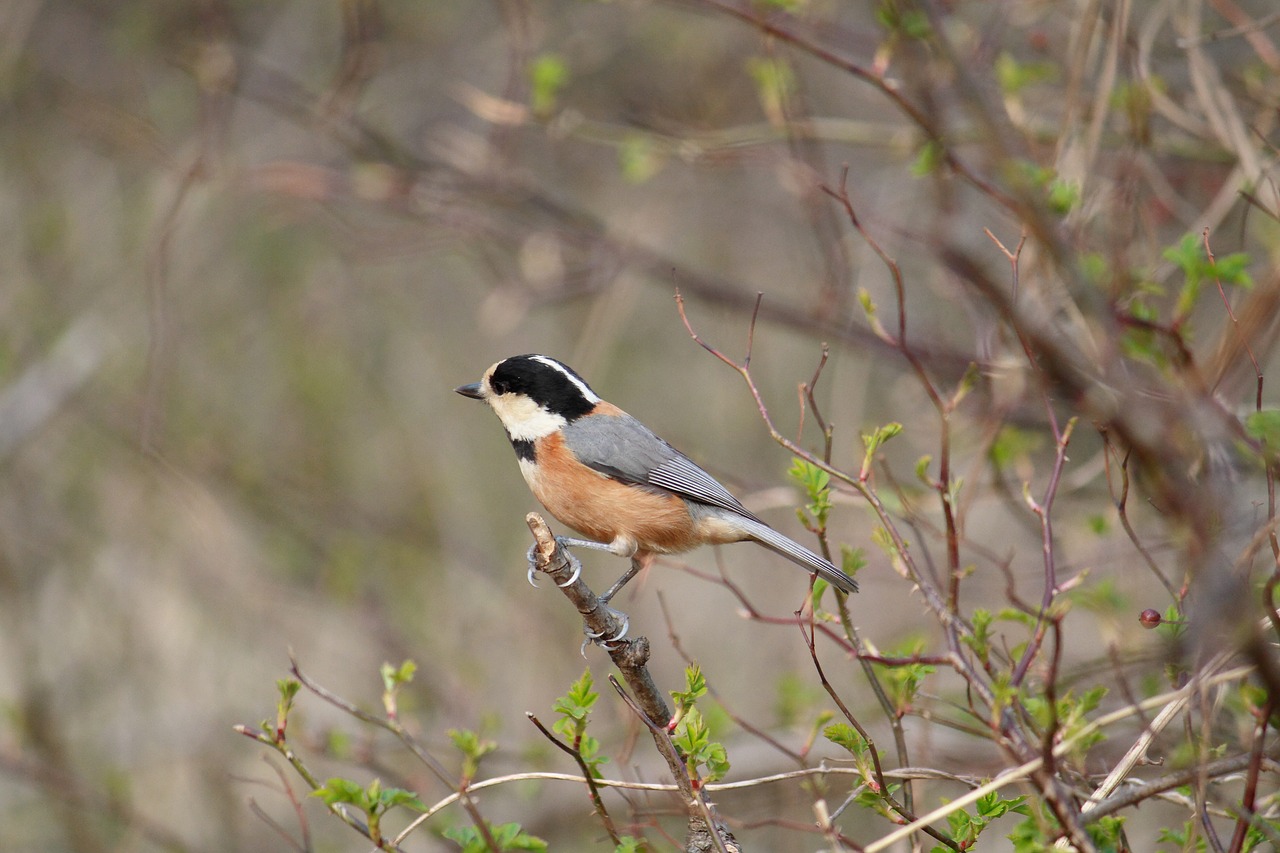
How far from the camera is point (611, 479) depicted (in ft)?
14.3

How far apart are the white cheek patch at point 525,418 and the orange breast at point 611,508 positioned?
148 millimetres

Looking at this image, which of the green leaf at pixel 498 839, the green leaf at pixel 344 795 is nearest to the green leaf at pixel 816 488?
the green leaf at pixel 498 839

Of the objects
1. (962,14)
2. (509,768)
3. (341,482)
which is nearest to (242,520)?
(341,482)

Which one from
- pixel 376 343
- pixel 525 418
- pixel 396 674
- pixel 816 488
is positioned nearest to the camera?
pixel 816 488

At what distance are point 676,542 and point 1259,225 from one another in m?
2.77

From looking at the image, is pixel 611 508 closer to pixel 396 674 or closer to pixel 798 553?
pixel 798 553

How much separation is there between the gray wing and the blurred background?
802 millimetres

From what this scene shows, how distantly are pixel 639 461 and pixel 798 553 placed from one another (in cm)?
79

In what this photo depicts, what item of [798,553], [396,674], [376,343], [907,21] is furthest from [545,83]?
[376,343]

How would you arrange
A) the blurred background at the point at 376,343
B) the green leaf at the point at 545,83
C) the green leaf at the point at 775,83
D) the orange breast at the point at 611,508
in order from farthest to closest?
the blurred background at the point at 376,343 → the green leaf at the point at 545,83 → the green leaf at the point at 775,83 → the orange breast at the point at 611,508

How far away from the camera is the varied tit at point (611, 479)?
428 cm

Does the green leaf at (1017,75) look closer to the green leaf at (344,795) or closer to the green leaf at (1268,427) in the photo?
the green leaf at (1268,427)

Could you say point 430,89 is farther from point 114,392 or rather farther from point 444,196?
point 114,392

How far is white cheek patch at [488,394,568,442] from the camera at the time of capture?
4500mm
